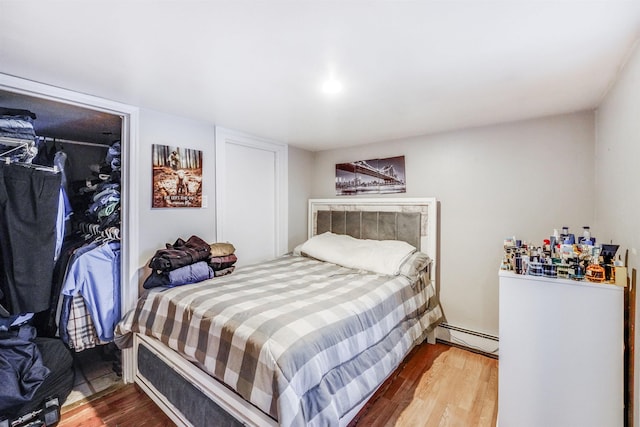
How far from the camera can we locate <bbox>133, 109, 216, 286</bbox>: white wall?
2176mm

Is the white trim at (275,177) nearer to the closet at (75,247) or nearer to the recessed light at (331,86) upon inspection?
the closet at (75,247)

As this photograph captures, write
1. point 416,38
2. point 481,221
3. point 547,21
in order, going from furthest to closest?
point 481,221 → point 416,38 → point 547,21

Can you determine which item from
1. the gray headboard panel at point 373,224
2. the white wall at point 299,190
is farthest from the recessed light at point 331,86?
the white wall at point 299,190

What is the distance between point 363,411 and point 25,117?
3026 millimetres

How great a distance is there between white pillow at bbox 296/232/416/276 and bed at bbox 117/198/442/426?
0.04 feet

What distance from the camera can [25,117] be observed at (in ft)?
6.13

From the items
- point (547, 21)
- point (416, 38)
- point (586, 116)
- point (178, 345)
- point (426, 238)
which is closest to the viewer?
point (547, 21)

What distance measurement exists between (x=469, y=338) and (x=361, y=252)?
4.32 feet

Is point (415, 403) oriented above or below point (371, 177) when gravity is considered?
below

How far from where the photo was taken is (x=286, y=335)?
4.26 ft

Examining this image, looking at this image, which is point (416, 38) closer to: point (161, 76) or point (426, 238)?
point (161, 76)

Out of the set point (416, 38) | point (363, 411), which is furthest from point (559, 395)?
point (416, 38)

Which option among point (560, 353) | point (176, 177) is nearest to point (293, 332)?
point (560, 353)

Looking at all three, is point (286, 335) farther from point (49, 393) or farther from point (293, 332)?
point (49, 393)
